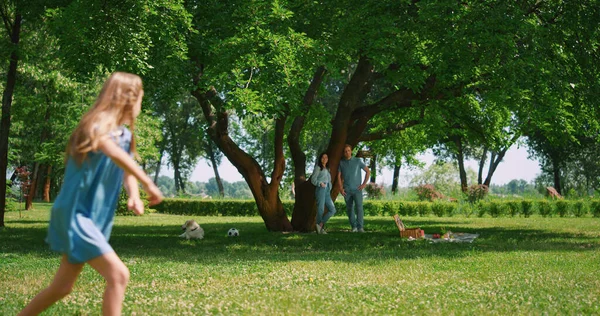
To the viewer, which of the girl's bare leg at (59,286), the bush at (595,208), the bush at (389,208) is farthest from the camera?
the bush at (389,208)

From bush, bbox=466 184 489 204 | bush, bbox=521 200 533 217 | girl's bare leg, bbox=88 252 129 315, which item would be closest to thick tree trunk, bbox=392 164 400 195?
bush, bbox=466 184 489 204

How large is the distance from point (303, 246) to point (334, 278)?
19.8 ft

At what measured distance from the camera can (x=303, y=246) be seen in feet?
48.9

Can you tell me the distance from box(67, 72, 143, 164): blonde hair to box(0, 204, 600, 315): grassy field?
88.1 inches

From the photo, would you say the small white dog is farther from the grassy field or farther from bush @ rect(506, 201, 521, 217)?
bush @ rect(506, 201, 521, 217)

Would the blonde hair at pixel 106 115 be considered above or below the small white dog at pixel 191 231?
above

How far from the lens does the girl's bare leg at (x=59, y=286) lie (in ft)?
15.4

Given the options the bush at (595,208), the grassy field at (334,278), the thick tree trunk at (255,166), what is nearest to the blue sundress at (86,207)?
the grassy field at (334,278)

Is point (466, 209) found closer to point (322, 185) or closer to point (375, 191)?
point (375, 191)

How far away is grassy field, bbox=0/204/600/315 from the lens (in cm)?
680

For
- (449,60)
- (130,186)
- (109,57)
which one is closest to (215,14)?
(109,57)

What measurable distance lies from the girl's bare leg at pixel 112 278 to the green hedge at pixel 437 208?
28541 mm

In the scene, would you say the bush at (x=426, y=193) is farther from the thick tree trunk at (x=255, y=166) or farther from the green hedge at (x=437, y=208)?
the thick tree trunk at (x=255, y=166)

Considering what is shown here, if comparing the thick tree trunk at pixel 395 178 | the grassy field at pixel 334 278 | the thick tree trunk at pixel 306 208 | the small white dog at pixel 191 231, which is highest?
the thick tree trunk at pixel 395 178
